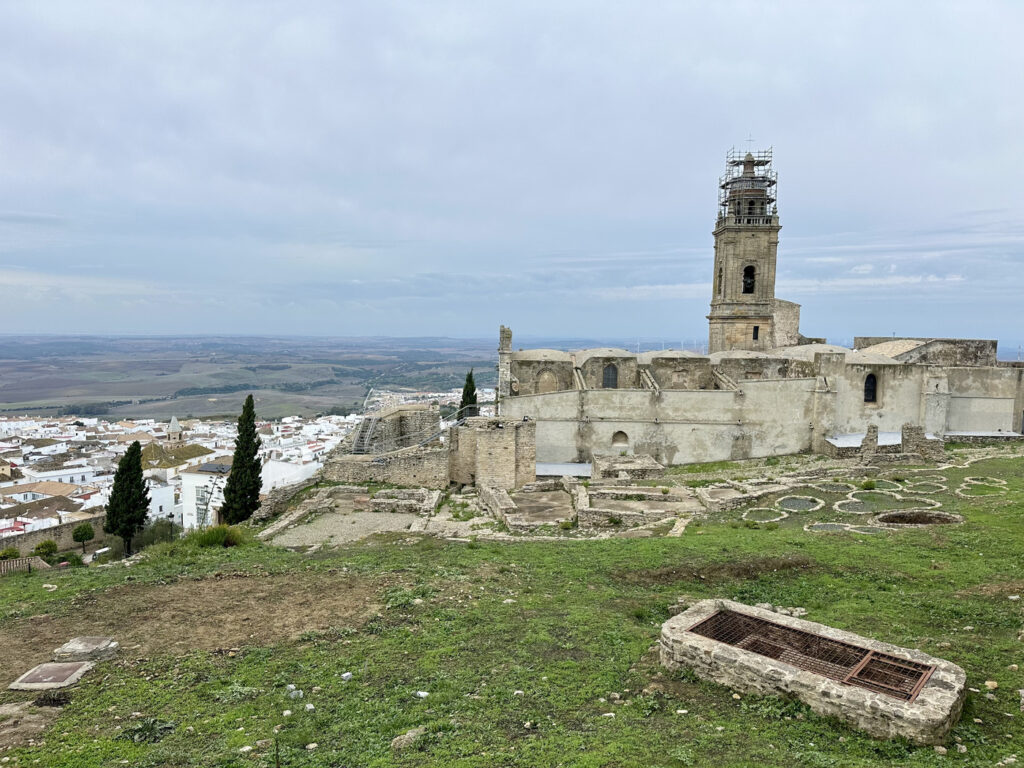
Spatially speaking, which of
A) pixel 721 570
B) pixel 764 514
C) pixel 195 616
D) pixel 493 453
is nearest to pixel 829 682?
pixel 721 570

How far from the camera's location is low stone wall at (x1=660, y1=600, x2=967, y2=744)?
535 cm

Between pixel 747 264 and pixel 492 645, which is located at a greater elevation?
pixel 747 264

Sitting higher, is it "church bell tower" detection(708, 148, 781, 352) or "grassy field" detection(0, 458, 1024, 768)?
"church bell tower" detection(708, 148, 781, 352)

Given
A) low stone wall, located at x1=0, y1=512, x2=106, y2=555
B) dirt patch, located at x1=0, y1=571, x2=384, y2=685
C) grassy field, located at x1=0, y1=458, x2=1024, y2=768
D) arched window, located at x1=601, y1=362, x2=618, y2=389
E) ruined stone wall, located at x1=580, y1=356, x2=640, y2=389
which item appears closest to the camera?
grassy field, located at x1=0, y1=458, x2=1024, y2=768

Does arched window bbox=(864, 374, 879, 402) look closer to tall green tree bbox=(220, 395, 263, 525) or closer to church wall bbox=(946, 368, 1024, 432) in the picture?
church wall bbox=(946, 368, 1024, 432)

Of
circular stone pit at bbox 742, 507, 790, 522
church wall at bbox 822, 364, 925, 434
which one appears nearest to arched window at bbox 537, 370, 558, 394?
church wall at bbox 822, 364, 925, 434

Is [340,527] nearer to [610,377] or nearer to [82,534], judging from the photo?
[610,377]

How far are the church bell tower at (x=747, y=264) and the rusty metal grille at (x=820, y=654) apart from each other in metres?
32.9

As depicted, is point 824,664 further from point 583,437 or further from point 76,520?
point 76,520

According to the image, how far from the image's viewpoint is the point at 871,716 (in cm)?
548

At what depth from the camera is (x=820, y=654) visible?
662 cm

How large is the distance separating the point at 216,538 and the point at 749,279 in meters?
33.0

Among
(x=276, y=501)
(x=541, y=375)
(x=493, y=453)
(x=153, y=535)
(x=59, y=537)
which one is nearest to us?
(x=276, y=501)

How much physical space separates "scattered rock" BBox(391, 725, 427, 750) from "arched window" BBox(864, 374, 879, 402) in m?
27.3
